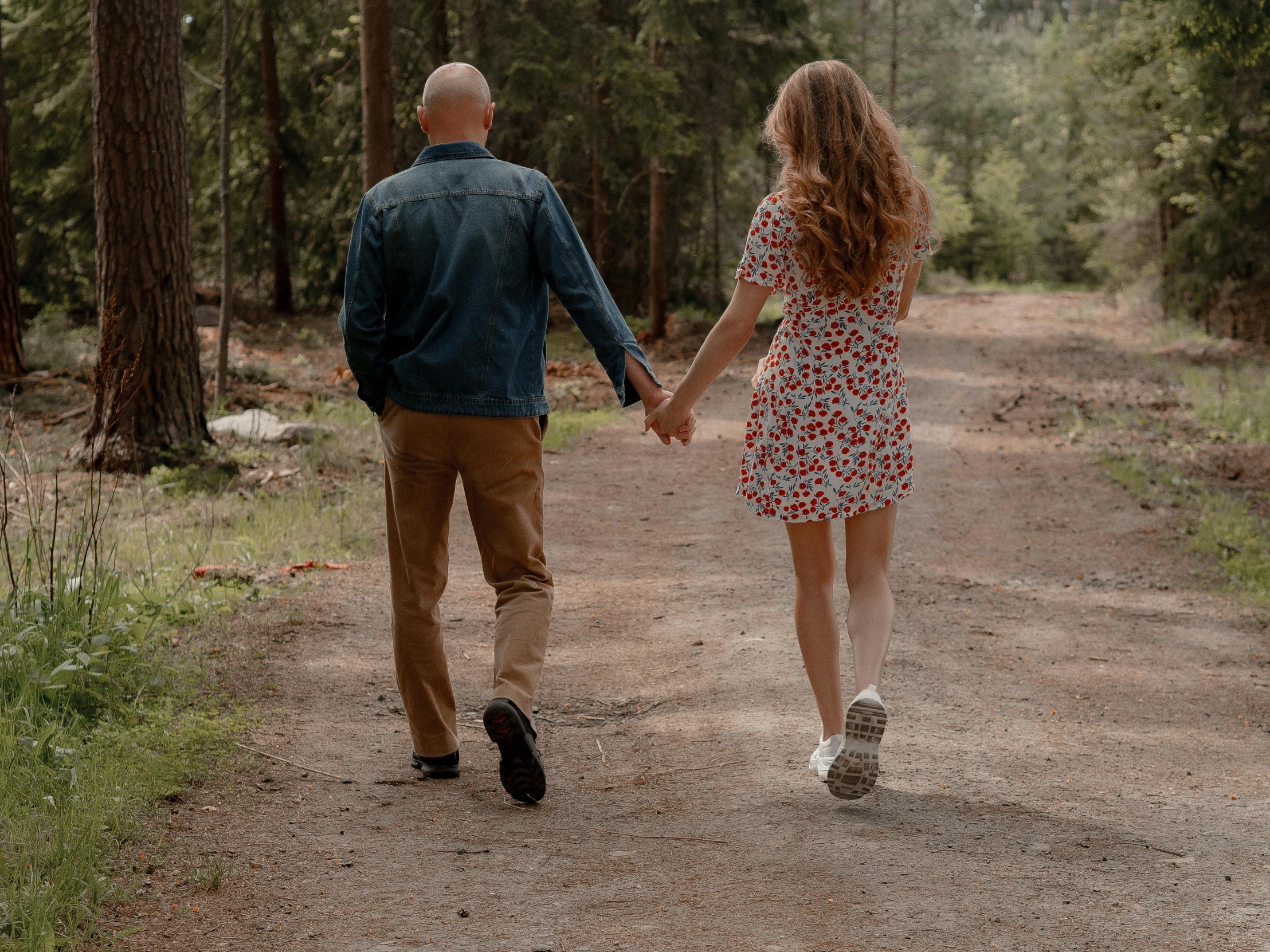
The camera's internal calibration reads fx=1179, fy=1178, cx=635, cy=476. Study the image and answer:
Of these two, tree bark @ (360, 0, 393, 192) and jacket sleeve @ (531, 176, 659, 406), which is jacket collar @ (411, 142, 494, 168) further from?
tree bark @ (360, 0, 393, 192)

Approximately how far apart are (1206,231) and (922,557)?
1399 cm

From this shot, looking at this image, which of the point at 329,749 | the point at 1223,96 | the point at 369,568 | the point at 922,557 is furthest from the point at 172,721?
the point at 1223,96

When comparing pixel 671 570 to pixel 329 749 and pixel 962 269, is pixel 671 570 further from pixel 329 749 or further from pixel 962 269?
pixel 962 269

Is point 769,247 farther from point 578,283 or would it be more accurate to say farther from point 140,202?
point 140,202

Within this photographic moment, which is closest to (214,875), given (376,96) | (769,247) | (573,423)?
(769,247)

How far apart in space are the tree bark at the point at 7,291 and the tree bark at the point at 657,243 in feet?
31.0

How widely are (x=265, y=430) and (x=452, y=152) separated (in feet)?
24.6

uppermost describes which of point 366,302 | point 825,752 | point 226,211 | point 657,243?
point 657,243

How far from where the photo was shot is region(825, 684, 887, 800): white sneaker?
11.5 feet

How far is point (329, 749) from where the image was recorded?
168 inches

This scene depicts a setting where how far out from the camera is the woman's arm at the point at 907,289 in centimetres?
384

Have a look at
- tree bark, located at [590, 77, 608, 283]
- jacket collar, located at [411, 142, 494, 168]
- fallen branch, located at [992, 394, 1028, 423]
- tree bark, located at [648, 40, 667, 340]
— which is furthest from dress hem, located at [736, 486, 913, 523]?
tree bark, located at [590, 77, 608, 283]

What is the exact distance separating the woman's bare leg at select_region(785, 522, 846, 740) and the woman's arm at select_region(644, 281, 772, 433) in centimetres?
56

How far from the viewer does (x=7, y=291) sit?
12.7 m
